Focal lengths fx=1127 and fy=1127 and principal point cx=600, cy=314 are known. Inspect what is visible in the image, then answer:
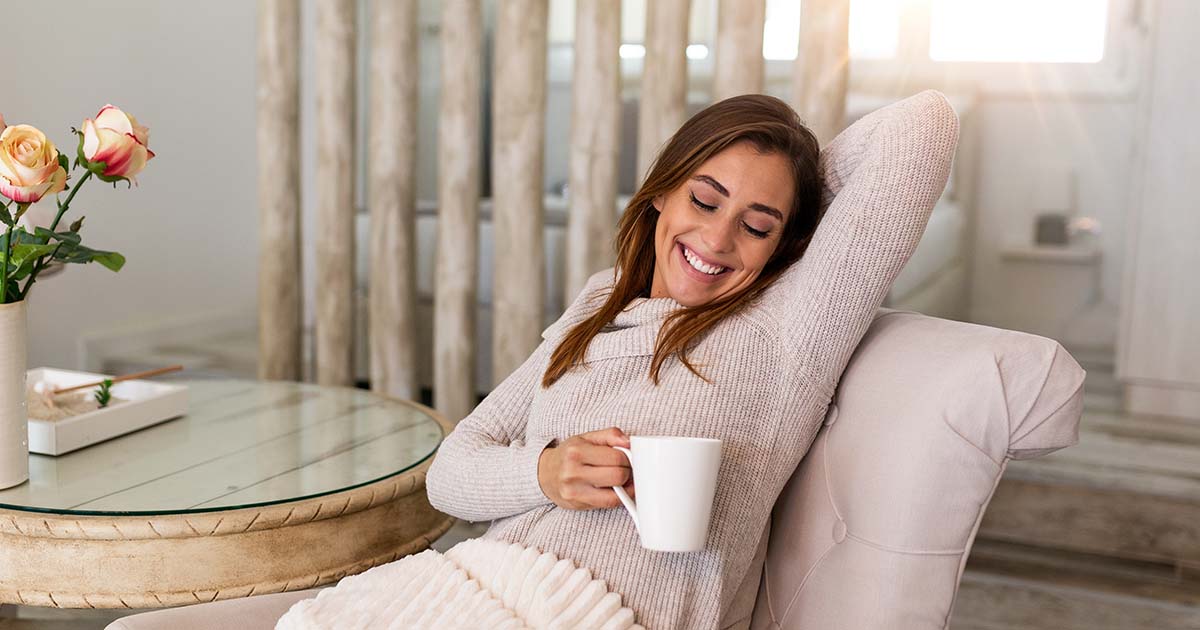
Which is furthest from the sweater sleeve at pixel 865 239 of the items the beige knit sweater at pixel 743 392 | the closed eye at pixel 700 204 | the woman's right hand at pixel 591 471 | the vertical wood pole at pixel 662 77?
the vertical wood pole at pixel 662 77

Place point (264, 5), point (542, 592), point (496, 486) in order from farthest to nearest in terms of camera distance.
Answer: point (264, 5)
point (496, 486)
point (542, 592)

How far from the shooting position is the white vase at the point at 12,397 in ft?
4.38

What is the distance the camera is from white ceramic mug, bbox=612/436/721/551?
0.94m

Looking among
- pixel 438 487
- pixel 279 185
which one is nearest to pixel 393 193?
pixel 279 185

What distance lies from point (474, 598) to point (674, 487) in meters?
0.30

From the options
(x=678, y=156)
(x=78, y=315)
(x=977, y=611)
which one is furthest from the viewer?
(x=78, y=315)

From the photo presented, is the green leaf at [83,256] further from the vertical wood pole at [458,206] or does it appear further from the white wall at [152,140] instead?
the white wall at [152,140]

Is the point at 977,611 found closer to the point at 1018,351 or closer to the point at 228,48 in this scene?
the point at 1018,351

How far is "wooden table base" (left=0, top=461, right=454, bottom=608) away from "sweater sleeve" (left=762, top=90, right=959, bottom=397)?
614mm

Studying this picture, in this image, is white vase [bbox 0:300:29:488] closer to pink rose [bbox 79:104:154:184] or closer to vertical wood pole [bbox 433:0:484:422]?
pink rose [bbox 79:104:154:184]

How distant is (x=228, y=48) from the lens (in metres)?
4.09

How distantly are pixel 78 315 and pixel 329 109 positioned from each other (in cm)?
128

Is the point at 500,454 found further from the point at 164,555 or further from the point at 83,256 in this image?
the point at 83,256

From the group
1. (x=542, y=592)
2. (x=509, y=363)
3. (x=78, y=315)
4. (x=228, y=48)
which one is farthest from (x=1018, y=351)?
(x=228, y=48)
